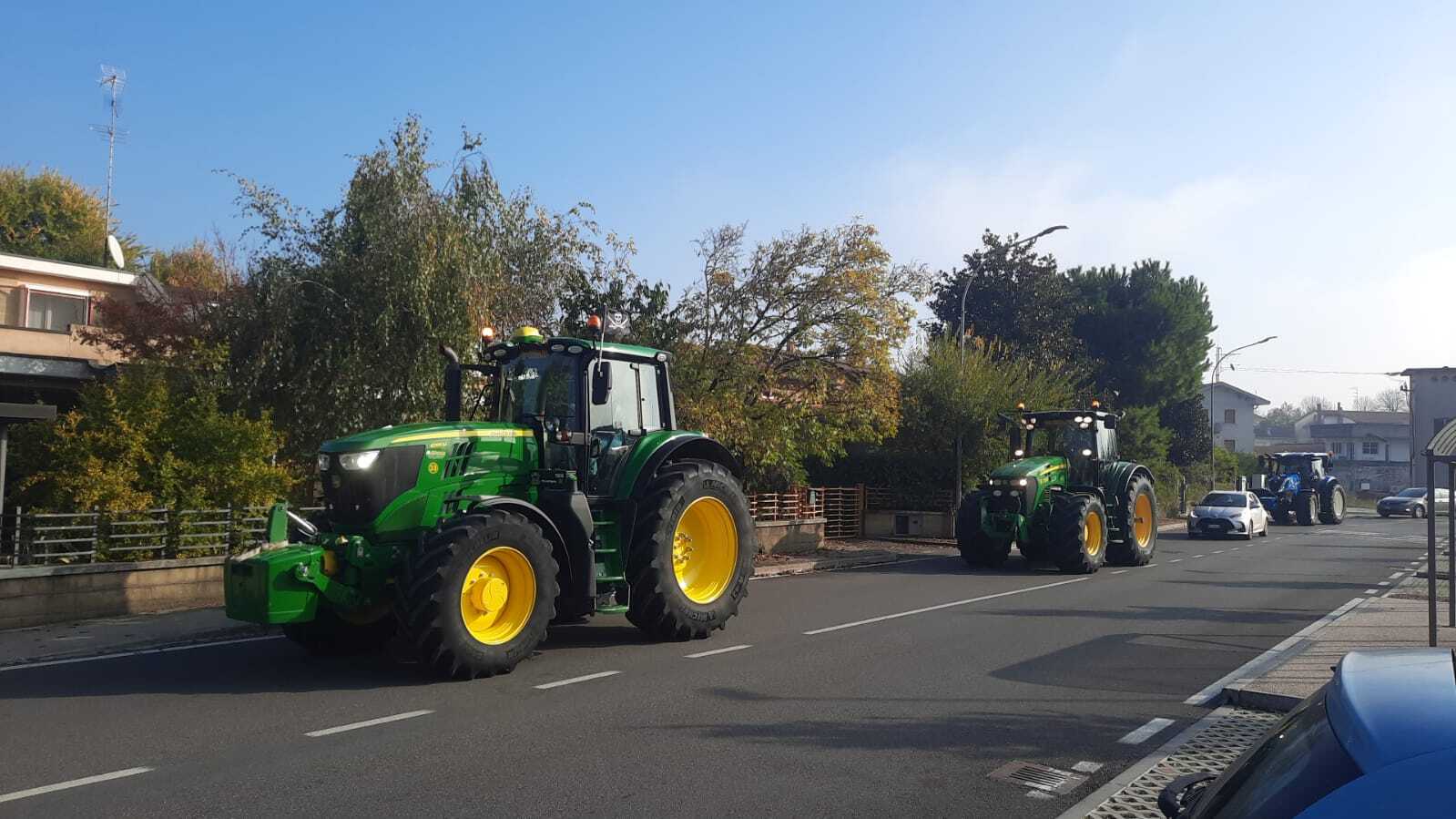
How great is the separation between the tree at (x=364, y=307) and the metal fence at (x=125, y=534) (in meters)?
2.23

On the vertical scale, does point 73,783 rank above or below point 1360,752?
below

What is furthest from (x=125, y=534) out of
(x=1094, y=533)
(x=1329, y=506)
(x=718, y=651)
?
(x=1329, y=506)

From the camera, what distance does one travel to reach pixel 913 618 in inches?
496

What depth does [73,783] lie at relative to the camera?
5.92 metres

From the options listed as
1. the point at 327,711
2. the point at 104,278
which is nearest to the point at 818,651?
the point at 327,711

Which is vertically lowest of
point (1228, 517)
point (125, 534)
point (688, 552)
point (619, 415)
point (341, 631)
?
point (341, 631)

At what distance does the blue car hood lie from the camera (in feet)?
6.61

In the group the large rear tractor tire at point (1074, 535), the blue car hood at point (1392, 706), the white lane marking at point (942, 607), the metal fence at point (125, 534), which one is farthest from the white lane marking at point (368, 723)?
the large rear tractor tire at point (1074, 535)

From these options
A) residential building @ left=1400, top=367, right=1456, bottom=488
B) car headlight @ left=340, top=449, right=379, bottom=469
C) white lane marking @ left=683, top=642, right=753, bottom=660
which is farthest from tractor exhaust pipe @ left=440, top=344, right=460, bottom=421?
residential building @ left=1400, top=367, right=1456, bottom=488

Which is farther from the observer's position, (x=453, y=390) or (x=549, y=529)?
(x=453, y=390)

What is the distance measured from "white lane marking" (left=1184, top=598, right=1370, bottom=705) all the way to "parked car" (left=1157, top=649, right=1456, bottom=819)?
6.14m

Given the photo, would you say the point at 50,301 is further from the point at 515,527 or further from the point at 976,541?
the point at 515,527

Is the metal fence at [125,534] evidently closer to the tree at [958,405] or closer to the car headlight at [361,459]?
the car headlight at [361,459]

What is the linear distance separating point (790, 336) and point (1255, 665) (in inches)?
497
